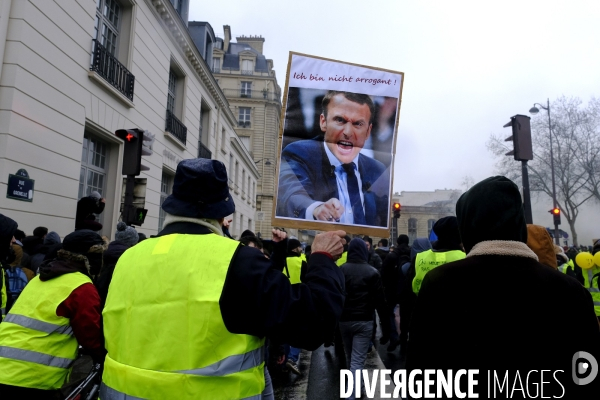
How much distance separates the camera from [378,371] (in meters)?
6.11

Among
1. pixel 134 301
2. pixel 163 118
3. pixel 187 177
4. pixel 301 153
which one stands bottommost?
pixel 134 301

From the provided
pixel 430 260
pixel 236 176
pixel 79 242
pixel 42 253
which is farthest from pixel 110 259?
pixel 236 176

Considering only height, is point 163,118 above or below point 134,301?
above

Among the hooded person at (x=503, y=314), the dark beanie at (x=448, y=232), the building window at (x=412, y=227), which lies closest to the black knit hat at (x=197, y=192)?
the hooded person at (x=503, y=314)

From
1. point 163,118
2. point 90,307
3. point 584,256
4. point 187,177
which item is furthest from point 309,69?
point 163,118

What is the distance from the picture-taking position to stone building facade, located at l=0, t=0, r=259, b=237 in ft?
22.6

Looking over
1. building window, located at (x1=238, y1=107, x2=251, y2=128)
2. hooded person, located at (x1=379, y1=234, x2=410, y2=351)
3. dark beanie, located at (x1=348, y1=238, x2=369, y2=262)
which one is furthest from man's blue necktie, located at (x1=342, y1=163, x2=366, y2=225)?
building window, located at (x1=238, y1=107, x2=251, y2=128)

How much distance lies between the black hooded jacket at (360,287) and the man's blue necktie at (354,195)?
105 inches

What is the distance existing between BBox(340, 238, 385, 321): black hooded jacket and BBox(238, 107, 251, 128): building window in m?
42.6

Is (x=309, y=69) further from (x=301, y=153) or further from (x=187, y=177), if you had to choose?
(x=187, y=177)

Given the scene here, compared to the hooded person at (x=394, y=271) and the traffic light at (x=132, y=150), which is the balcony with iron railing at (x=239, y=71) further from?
the hooded person at (x=394, y=271)

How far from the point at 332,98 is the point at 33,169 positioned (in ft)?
21.5

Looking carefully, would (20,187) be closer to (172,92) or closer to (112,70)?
(112,70)

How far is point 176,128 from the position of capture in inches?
559
